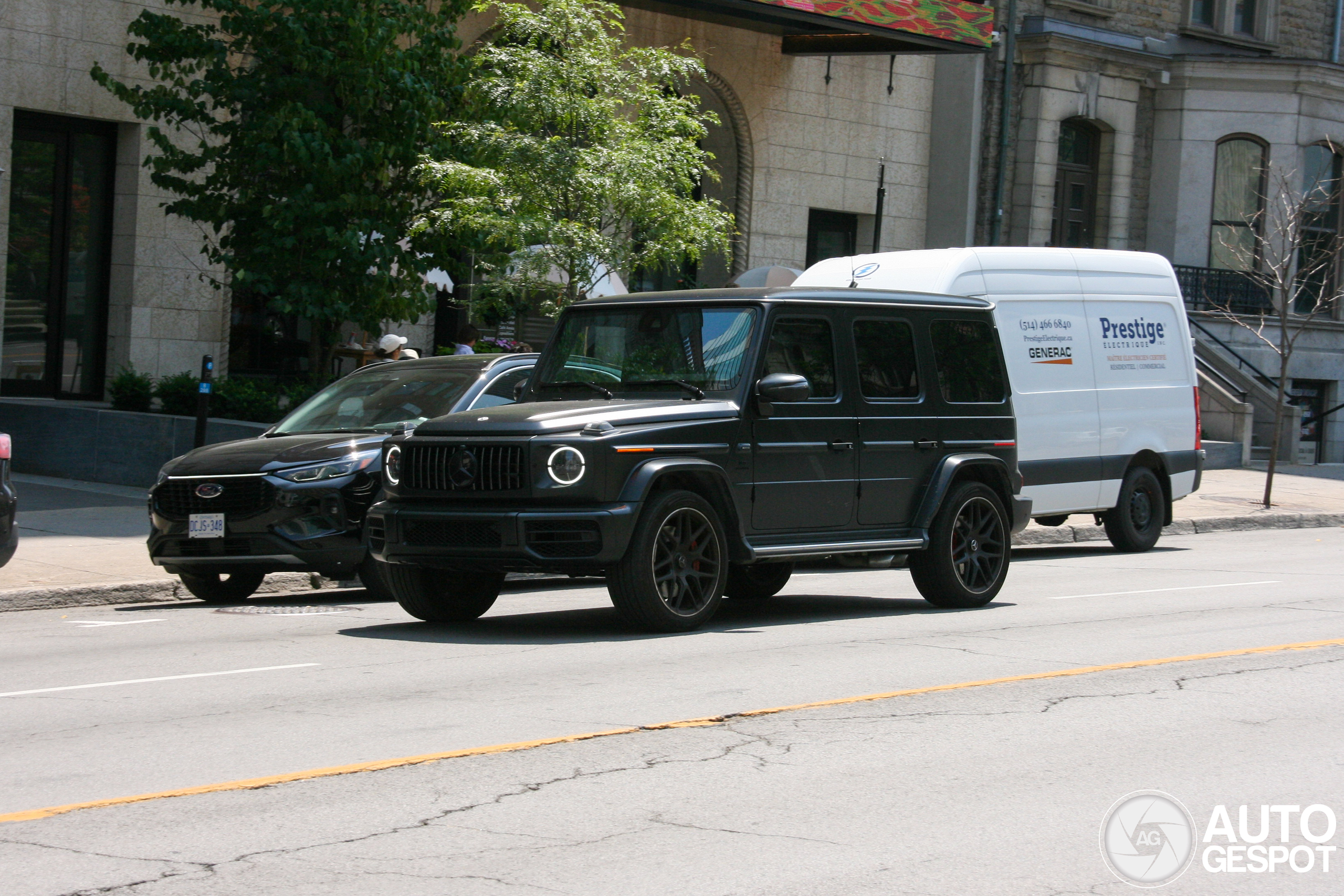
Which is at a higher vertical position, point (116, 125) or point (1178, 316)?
point (116, 125)

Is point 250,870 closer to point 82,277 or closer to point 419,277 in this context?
point 419,277

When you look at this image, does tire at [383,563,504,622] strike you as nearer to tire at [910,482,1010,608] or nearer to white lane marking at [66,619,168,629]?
white lane marking at [66,619,168,629]

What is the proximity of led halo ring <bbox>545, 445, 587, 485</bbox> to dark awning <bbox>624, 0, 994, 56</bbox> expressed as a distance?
1598 centimetres

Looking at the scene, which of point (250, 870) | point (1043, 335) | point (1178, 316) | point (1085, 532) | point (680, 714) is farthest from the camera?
point (1085, 532)

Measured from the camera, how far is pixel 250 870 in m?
4.69

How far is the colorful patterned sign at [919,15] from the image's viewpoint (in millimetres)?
24344

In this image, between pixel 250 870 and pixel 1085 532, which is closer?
pixel 250 870

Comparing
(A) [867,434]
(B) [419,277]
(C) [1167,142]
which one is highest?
(C) [1167,142]

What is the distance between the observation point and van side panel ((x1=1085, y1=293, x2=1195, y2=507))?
16.2 meters

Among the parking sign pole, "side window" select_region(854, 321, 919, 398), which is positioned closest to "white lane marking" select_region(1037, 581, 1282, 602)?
"side window" select_region(854, 321, 919, 398)

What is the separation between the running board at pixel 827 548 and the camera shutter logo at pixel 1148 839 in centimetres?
414

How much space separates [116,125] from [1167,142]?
21.4 meters

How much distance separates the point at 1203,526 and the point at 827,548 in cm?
1220

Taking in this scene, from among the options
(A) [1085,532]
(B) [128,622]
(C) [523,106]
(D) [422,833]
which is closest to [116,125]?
(C) [523,106]
